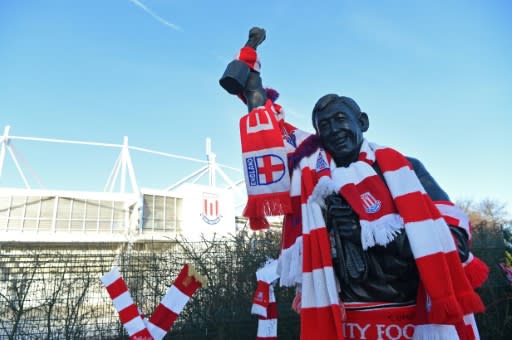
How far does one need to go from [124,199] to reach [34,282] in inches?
957

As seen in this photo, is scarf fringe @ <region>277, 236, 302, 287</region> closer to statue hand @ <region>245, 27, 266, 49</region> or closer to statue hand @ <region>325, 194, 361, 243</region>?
statue hand @ <region>325, 194, 361, 243</region>

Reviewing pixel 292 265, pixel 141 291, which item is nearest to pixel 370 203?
pixel 292 265

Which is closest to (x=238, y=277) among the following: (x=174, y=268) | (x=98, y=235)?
(x=174, y=268)

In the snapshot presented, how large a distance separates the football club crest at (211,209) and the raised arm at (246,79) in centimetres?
2854

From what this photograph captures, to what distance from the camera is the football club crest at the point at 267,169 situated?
1908 mm

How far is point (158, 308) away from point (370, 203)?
2710 millimetres

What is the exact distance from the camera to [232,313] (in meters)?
6.53

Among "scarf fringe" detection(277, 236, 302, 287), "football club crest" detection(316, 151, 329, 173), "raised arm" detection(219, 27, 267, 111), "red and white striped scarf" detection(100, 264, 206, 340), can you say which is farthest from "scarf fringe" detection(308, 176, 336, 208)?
"red and white striped scarf" detection(100, 264, 206, 340)

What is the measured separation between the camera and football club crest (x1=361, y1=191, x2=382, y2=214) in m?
1.63

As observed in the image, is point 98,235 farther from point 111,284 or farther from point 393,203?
point 393,203

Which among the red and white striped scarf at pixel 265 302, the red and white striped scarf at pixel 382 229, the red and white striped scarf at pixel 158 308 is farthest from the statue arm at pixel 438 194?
the red and white striped scarf at pixel 265 302

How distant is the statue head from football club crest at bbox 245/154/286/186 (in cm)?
27

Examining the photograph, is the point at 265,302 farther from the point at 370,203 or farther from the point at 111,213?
the point at 111,213

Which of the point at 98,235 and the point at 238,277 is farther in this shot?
the point at 98,235
